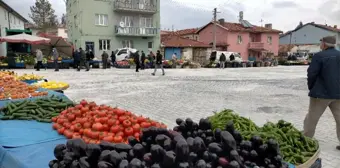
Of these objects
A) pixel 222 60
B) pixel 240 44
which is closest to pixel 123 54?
pixel 222 60

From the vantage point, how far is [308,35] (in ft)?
214

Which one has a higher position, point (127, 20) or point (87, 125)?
point (127, 20)

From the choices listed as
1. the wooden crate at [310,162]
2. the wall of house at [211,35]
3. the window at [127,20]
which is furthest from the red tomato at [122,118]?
the wall of house at [211,35]

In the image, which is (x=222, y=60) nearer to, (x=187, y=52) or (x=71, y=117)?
(x=187, y=52)

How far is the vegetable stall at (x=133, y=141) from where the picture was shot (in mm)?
2035

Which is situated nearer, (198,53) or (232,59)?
(232,59)

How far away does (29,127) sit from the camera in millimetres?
4230

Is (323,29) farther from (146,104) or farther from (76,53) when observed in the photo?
(146,104)

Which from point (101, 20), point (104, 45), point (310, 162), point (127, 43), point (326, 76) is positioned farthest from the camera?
point (127, 43)

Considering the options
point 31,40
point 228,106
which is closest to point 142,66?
point 31,40

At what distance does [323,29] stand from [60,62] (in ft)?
186

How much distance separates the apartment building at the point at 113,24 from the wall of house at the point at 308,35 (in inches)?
1580

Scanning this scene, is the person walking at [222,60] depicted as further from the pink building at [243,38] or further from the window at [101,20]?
the pink building at [243,38]

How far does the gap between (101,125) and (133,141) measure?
1367mm
